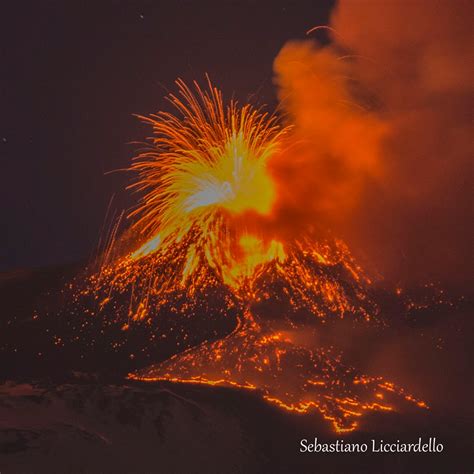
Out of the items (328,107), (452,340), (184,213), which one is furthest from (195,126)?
(452,340)

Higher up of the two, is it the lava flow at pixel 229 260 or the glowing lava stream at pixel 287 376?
the lava flow at pixel 229 260

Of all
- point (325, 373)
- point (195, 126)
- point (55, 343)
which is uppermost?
point (195, 126)

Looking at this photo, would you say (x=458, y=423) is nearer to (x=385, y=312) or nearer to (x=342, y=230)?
(x=385, y=312)

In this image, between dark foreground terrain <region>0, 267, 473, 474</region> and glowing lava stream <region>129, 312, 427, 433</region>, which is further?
glowing lava stream <region>129, 312, 427, 433</region>

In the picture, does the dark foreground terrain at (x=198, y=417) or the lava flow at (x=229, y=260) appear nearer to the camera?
the dark foreground terrain at (x=198, y=417)

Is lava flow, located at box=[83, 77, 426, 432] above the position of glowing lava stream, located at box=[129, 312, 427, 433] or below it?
above
